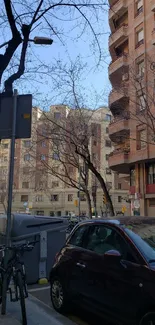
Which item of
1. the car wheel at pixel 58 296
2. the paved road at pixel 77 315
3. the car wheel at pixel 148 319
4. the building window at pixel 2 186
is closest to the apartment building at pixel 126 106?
the paved road at pixel 77 315

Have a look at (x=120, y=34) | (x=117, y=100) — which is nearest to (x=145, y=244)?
(x=117, y=100)

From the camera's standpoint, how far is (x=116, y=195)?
207ft

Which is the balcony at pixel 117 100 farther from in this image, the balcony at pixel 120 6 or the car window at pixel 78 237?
the car window at pixel 78 237

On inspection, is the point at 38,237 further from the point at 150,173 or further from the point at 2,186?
the point at 2,186

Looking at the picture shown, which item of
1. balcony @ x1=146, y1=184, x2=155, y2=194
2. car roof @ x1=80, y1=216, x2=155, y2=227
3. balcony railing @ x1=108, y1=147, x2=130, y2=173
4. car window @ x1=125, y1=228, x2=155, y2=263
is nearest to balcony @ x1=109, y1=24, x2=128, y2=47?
balcony railing @ x1=108, y1=147, x2=130, y2=173

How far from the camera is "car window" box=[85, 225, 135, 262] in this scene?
14.9 feet

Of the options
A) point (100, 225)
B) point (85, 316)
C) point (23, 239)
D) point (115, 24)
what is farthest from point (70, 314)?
point (115, 24)

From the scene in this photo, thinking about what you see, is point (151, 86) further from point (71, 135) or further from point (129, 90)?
point (71, 135)

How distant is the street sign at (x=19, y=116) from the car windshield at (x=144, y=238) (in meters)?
2.02

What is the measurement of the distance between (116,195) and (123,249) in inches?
2323

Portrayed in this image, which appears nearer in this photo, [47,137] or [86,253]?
[86,253]

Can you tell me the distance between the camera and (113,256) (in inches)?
Answer: 179

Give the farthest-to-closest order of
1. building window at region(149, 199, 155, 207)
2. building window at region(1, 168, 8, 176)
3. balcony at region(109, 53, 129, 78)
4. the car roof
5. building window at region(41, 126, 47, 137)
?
building window at region(1, 168, 8, 176) < balcony at region(109, 53, 129, 78) < building window at region(149, 199, 155, 207) < building window at region(41, 126, 47, 137) < the car roof

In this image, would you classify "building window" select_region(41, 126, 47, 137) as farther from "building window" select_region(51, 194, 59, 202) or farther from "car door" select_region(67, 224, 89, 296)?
"building window" select_region(51, 194, 59, 202)
